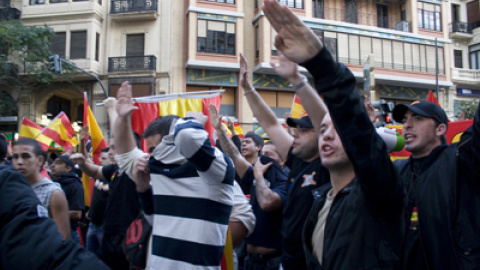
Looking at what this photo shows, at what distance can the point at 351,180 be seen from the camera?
81.9 inches

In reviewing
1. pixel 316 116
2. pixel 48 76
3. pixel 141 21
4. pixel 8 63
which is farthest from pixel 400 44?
pixel 316 116

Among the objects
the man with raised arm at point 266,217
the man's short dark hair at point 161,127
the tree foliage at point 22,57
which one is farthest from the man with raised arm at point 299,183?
the tree foliage at point 22,57

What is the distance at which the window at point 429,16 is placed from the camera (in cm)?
2706

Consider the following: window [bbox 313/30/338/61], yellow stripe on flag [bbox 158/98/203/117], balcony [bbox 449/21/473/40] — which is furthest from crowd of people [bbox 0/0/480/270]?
balcony [bbox 449/21/473/40]

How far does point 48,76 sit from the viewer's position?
69.1 feet

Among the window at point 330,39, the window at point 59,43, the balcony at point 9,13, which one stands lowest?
the window at point 59,43

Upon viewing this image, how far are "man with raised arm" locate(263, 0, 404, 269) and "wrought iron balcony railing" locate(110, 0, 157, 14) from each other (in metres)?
22.5

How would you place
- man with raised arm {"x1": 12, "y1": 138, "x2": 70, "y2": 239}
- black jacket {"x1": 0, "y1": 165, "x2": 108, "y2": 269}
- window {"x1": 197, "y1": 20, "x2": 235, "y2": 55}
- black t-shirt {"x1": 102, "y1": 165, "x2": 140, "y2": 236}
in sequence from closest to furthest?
black jacket {"x1": 0, "y1": 165, "x2": 108, "y2": 269}, man with raised arm {"x1": 12, "y1": 138, "x2": 70, "y2": 239}, black t-shirt {"x1": 102, "y1": 165, "x2": 140, "y2": 236}, window {"x1": 197, "y1": 20, "x2": 235, "y2": 55}

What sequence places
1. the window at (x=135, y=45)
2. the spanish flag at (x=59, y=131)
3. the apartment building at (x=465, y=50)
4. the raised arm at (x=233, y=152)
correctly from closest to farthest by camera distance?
1. the raised arm at (x=233, y=152)
2. the spanish flag at (x=59, y=131)
3. the window at (x=135, y=45)
4. the apartment building at (x=465, y=50)

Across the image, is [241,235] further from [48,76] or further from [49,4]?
[49,4]

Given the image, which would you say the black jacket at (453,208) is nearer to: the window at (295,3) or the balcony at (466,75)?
the window at (295,3)

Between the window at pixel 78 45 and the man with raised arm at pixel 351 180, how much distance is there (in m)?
23.0

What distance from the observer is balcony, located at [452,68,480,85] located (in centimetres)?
2720

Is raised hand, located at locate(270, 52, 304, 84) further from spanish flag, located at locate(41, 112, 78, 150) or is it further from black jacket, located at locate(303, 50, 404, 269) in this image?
spanish flag, located at locate(41, 112, 78, 150)
